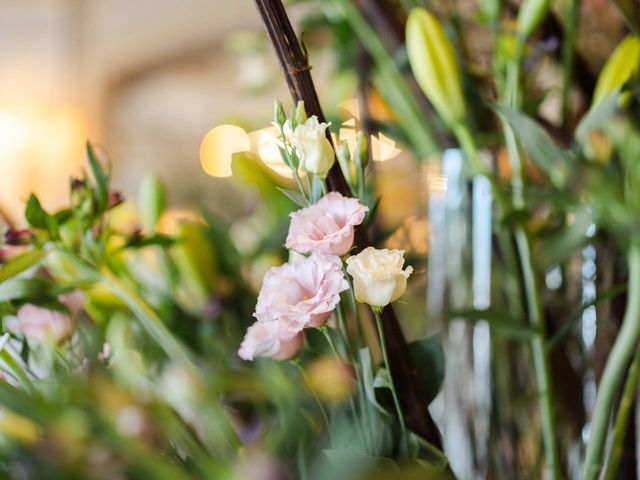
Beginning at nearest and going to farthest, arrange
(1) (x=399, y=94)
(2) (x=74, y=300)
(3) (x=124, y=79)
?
(2) (x=74, y=300), (1) (x=399, y=94), (3) (x=124, y=79)

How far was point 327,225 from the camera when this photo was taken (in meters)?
0.19

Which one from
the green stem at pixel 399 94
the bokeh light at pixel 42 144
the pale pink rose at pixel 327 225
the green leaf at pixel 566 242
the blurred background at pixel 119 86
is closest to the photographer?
the pale pink rose at pixel 327 225

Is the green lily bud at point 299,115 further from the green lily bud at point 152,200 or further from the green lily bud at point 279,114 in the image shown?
the green lily bud at point 152,200

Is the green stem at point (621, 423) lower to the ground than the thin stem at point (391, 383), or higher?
lower

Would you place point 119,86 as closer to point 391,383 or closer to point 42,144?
point 42,144

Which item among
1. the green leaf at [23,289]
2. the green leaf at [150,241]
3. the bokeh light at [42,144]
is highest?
the green leaf at [23,289]

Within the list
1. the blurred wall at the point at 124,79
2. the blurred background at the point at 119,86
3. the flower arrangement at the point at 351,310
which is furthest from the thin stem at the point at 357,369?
the blurred wall at the point at 124,79

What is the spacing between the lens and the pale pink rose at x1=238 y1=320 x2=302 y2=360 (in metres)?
0.20

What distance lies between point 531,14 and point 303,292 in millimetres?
184

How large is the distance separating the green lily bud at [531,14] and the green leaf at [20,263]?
0.21m

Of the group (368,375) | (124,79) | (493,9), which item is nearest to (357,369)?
(368,375)

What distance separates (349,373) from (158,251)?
168 millimetres

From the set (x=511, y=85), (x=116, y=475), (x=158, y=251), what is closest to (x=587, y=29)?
(x=511, y=85)

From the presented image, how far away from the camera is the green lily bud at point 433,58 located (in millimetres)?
283
